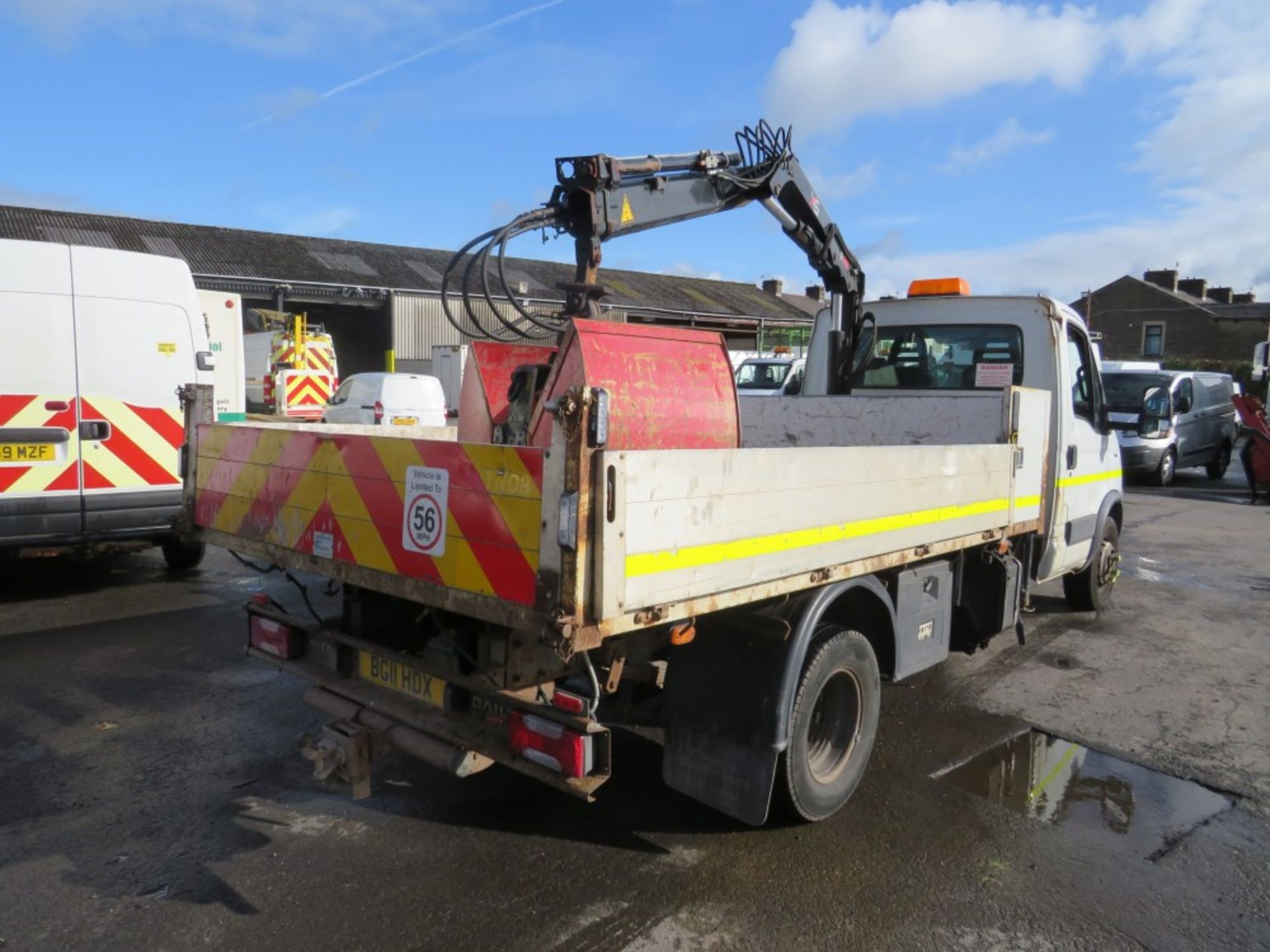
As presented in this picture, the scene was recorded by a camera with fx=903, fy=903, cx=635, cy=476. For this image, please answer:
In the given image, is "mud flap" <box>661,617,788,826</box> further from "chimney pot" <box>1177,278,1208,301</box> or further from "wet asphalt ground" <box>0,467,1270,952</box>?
"chimney pot" <box>1177,278,1208,301</box>

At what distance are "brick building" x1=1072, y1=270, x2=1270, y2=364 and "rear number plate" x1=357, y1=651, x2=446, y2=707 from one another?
156 ft

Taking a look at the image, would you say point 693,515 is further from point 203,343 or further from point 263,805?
point 203,343

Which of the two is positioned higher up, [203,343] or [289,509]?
[203,343]

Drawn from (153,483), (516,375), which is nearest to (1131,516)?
(516,375)

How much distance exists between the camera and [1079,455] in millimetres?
6371

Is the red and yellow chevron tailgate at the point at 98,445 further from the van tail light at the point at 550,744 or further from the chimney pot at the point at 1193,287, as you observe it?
the chimney pot at the point at 1193,287

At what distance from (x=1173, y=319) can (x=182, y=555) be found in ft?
173

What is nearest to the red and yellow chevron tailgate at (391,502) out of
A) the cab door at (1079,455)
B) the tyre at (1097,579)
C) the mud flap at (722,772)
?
the mud flap at (722,772)

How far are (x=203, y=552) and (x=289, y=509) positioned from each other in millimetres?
5351

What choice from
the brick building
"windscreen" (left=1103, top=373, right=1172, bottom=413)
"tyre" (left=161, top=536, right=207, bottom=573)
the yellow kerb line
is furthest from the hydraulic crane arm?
the brick building

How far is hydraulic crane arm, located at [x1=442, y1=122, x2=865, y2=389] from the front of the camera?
4742mm

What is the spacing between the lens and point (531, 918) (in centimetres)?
304

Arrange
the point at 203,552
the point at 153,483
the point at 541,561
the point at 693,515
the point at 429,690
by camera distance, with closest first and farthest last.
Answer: the point at 541,561
the point at 693,515
the point at 429,690
the point at 153,483
the point at 203,552

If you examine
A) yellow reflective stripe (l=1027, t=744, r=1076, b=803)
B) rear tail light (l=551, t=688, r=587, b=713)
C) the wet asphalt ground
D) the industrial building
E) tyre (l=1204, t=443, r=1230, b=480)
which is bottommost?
yellow reflective stripe (l=1027, t=744, r=1076, b=803)
